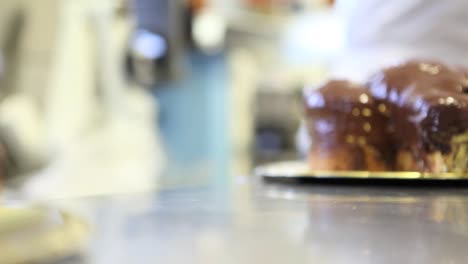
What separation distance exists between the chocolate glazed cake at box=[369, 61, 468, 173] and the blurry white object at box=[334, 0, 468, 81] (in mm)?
86

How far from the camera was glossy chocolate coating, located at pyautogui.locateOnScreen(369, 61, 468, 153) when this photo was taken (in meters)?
0.42

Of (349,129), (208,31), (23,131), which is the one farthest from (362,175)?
(208,31)

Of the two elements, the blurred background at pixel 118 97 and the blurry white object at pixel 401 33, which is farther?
the blurred background at pixel 118 97

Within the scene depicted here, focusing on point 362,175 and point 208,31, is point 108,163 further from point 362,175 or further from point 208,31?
point 362,175

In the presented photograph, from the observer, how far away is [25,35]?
4.80ft

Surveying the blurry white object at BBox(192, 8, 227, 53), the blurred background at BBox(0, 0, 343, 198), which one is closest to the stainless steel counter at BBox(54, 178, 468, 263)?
the blurred background at BBox(0, 0, 343, 198)

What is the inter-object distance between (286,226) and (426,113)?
0.56 ft

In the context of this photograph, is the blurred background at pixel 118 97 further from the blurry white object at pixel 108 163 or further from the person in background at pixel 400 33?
the person in background at pixel 400 33

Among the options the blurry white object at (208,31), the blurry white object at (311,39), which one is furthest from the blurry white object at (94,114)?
the blurry white object at (311,39)

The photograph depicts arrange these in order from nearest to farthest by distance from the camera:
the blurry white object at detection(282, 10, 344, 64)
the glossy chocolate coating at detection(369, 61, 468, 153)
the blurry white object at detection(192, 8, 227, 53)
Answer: the glossy chocolate coating at detection(369, 61, 468, 153)
the blurry white object at detection(192, 8, 227, 53)
the blurry white object at detection(282, 10, 344, 64)

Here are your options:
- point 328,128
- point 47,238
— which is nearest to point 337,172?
point 328,128

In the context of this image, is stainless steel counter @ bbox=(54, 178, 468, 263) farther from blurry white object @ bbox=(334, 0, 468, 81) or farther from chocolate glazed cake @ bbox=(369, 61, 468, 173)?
blurry white object @ bbox=(334, 0, 468, 81)

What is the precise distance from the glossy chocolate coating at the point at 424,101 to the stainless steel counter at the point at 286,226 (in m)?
0.04

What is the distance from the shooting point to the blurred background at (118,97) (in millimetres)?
1376
